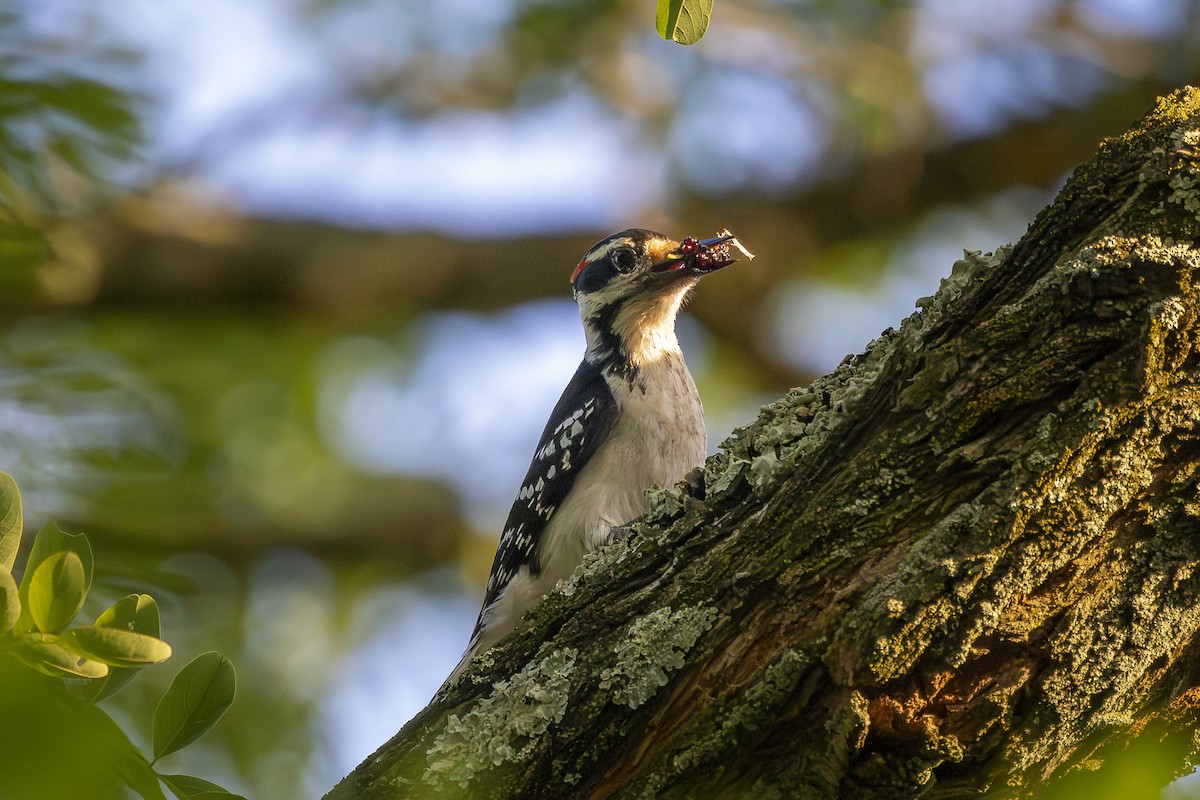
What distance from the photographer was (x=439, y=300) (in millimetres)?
6883

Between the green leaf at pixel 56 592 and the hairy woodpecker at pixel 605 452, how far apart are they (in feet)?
9.10

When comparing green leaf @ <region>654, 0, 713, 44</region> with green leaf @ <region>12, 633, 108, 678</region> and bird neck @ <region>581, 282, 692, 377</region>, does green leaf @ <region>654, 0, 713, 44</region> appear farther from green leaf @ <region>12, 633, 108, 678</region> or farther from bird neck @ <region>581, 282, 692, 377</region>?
bird neck @ <region>581, 282, 692, 377</region>

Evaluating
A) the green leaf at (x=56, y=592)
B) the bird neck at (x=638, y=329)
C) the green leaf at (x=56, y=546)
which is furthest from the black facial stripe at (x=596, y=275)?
the green leaf at (x=56, y=592)

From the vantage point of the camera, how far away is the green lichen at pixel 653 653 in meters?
2.57

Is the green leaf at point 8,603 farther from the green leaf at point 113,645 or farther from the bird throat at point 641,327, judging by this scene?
the bird throat at point 641,327

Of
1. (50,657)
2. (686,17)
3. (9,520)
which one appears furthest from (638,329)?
(50,657)

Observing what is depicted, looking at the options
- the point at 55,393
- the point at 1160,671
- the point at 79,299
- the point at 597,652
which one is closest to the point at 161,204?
the point at 79,299

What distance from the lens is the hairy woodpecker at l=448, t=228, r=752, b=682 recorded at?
465cm

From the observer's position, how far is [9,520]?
1.62 metres

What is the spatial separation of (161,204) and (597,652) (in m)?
5.01

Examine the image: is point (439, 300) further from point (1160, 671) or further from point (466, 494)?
point (1160, 671)

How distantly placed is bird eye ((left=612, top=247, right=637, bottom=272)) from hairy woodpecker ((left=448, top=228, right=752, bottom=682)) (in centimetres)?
18

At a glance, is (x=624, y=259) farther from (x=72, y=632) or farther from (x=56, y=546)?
(x=72, y=632)

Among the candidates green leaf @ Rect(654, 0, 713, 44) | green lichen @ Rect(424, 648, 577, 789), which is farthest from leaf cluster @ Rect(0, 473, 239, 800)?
green leaf @ Rect(654, 0, 713, 44)
